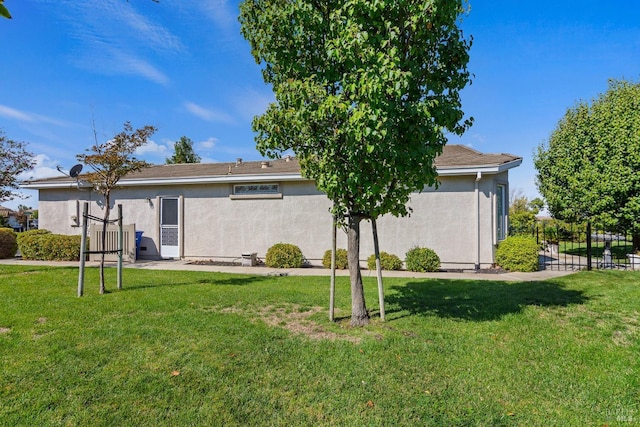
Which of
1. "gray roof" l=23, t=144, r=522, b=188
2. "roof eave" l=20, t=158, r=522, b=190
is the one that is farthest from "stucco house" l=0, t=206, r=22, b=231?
"gray roof" l=23, t=144, r=522, b=188

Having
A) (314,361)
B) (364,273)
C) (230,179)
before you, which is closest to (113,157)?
(230,179)

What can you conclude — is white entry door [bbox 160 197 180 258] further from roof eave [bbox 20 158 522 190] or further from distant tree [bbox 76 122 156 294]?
distant tree [bbox 76 122 156 294]

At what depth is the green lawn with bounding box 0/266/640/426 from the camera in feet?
9.42

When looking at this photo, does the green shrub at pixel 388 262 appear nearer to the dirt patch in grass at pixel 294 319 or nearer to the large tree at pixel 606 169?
the dirt patch in grass at pixel 294 319

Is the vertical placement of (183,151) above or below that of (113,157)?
above

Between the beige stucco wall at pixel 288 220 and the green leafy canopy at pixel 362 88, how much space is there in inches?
250

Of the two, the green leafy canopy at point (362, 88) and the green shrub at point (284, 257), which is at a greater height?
the green leafy canopy at point (362, 88)

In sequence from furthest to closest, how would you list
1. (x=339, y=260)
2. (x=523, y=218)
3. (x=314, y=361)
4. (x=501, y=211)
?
(x=523, y=218) → (x=501, y=211) → (x=339, y=260) → (x=314, y=361)

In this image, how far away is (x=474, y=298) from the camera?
6703mm

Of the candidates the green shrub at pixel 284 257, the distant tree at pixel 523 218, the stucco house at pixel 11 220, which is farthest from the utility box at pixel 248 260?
the stucco house at pixel 11 220

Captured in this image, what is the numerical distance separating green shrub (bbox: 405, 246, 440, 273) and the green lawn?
11.1 feet

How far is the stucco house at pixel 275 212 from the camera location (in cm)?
1060

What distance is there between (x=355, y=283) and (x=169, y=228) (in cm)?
1044

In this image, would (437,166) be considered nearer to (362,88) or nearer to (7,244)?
(362,88)
